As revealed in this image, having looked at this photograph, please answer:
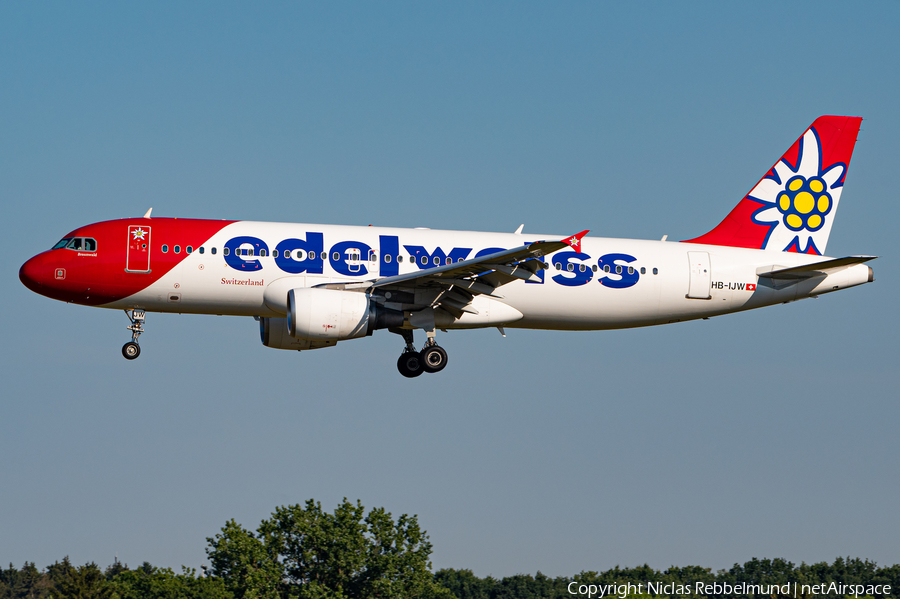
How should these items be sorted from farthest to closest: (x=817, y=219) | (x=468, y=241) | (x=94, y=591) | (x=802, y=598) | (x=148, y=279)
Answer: (x=94, y=591) → (x=802, y=598) → (x=817, y=219) → (x=468, y=241) → (x=148, y=279)

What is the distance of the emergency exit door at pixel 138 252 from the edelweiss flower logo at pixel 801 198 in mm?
21326

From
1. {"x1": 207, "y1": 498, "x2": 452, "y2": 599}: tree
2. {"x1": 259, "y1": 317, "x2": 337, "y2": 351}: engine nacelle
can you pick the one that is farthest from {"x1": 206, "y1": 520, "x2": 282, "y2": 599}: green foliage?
{"x1": 259, "y1": 317, "x2": 337, "y2": 351}: engine nacelle

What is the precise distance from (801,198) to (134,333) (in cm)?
2430

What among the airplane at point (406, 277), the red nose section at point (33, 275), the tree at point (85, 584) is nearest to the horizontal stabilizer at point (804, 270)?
the airplane at point (406, 277)

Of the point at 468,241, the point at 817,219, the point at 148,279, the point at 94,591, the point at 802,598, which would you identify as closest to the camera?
the point at 148,279

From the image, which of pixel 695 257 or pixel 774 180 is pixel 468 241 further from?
pixel 774 180

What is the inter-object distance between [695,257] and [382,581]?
5020 cm

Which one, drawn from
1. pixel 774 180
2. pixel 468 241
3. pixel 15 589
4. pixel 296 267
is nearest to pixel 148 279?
pixel 296 267

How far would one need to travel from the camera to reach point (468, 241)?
1380 inches

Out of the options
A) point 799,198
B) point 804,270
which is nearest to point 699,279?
point 804,270

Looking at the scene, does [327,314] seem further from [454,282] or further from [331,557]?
[331,557]

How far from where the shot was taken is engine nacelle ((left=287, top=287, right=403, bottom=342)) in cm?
3164

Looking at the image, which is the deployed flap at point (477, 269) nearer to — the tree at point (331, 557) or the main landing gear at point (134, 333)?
the main landing gear at point (134, 333)

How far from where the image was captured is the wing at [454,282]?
3145 centimetres
